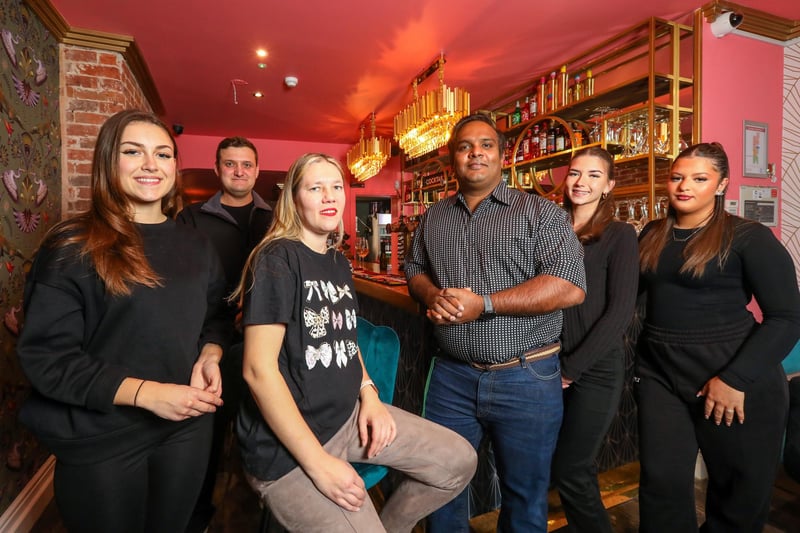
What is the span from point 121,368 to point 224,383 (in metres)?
0.60

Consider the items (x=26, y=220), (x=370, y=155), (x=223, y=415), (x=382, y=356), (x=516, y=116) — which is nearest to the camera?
(x=382, y=356)

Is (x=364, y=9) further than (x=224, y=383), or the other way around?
(x=364, y=9)

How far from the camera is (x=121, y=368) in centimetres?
105

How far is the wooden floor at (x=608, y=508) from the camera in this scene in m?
2.09

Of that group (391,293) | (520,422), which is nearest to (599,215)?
(520,422)

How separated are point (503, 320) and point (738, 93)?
127 inches

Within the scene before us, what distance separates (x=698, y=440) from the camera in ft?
5.06

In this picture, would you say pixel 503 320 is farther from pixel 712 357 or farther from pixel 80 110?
pixel 80 110

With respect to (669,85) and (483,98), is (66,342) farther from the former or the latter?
(483,98)

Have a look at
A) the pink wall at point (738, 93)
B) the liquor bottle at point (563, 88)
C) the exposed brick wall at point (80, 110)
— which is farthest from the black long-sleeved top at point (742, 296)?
the exposed brick wall at point (80, 110)

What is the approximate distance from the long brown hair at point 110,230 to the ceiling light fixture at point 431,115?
2.88 metres

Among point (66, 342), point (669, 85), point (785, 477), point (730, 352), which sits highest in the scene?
point (669, 85)

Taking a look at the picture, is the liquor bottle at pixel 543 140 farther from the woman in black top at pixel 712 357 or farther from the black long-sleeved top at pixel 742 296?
the black long-sleeved top at pixel 742 296

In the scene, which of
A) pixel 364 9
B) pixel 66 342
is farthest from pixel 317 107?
pixel 66 342
